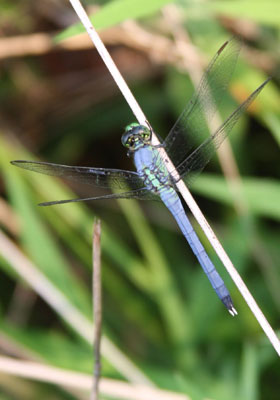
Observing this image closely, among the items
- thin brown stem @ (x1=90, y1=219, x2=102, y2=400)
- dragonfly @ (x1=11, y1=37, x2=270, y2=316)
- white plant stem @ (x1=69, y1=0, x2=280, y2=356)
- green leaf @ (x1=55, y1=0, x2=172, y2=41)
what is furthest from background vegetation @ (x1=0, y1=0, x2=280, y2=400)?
thin brown stem @ (x1=90, y1=219, x2=102, y2=400)

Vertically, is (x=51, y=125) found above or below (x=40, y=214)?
above

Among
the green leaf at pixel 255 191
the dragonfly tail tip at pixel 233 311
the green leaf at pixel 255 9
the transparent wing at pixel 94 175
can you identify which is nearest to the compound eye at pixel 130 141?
the transparent wing at pixel 94 175

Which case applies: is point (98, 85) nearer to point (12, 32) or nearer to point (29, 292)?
point (12, 32)

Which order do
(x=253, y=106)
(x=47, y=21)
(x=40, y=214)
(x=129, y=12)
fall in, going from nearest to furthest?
1. (x=129, y=12)
2. (x=253, y=106)
3. (x=40, y=214)
4. (x=47, y=21)

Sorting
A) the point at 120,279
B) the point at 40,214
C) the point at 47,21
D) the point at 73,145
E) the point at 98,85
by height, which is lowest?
the point at 120,279

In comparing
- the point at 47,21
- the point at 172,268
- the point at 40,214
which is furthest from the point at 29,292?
the point at 47,21

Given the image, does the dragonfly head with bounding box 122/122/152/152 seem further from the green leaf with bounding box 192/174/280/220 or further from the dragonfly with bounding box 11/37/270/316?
the green leaf with bounding box 192/174/280/220

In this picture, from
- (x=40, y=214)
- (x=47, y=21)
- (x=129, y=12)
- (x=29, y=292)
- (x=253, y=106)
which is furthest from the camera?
(x=47, y=21)

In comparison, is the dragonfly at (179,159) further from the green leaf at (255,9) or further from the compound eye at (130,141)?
the green leaf at (255,9)
